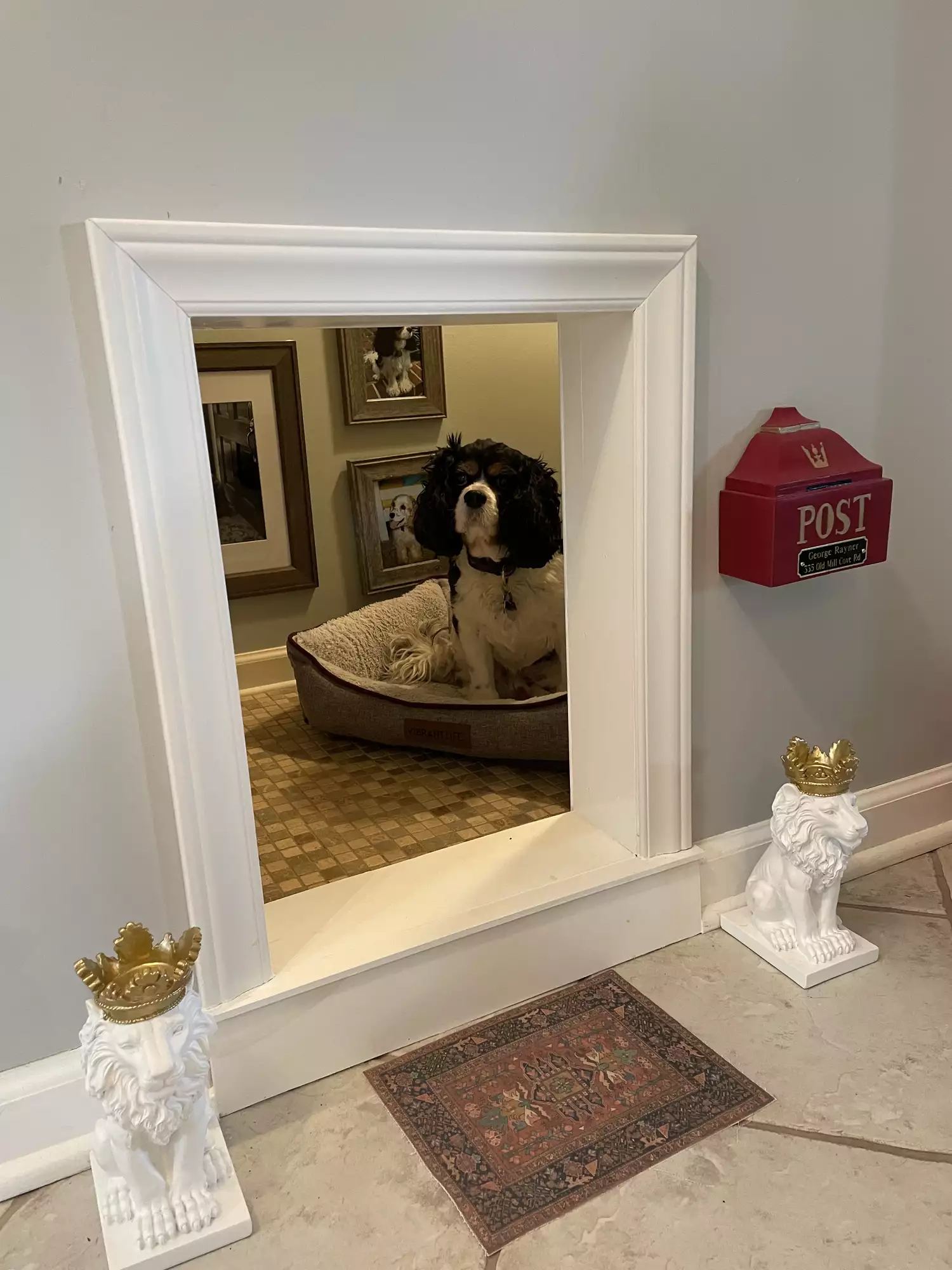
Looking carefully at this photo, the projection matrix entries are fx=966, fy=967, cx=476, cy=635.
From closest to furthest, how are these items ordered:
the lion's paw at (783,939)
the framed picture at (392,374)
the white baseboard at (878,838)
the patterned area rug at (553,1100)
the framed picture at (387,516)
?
the patterned area rug at (553,1100), the lion's paw at (783,939), the white baseboard at (878,838), the framed picture at (392,374), the framed picture at (387,516)

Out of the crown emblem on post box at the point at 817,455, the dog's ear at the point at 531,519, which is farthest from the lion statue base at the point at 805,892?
the dog's ear at the point at 531,519

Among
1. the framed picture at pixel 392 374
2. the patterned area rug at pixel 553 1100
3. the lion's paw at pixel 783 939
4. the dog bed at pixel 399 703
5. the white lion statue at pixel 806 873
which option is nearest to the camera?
the patterned area rug at pixel 553 1100

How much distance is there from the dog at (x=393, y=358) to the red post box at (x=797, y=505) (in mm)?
1422

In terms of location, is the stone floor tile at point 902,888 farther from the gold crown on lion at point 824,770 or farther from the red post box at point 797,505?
the red post box at point 797,505

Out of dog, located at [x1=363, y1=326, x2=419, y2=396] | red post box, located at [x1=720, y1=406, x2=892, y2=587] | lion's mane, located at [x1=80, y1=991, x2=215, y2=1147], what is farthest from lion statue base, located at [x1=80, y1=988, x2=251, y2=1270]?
dog, located at [x1=363, y1=326, x2=419, y2=396]

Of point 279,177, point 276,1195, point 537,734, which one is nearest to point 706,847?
point 537,734

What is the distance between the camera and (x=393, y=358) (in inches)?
104

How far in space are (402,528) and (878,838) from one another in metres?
1.53

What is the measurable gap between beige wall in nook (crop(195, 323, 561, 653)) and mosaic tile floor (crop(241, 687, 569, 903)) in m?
0.53

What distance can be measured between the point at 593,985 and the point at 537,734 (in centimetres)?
58

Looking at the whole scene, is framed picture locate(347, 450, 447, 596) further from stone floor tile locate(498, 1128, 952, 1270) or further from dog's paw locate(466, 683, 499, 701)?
stone floor tile locate(498, 1128, 952, 1270)

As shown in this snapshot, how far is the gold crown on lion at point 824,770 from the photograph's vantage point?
1.37m

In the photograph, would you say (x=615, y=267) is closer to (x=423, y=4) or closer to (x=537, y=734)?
(x=423, y=4)

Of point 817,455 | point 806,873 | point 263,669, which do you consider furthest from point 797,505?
point 263,669
